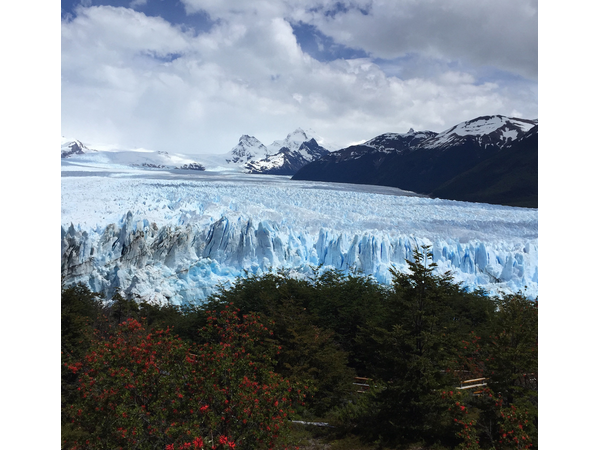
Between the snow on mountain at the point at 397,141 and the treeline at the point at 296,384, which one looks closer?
the treeline at the point at 296,384

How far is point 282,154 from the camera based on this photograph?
142 feet

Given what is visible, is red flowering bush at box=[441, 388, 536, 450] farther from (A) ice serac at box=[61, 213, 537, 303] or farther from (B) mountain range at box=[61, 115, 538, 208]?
(B) mountain range at box=[61, 115, 538, 208]

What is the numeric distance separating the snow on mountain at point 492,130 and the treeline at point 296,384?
65.5ft

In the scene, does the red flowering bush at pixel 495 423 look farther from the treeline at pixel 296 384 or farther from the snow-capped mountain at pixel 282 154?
the snow-capped mountain at pixel 282 154

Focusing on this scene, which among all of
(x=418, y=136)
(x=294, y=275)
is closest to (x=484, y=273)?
(x=294, y=275)

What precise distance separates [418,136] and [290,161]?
1300cm

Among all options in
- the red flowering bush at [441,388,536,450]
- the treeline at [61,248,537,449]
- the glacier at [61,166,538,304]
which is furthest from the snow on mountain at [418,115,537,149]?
the red flowering bush at [441,388,536,450]

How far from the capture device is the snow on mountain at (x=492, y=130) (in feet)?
92.5

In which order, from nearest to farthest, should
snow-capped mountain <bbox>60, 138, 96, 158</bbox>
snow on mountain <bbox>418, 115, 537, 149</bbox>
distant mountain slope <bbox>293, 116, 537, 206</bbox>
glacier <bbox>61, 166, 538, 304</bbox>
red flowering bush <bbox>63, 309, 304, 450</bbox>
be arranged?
red flowering bush <bbox>63, 309, 304, 450</bbox>
glacier <bbox>61, 166, 538, 304</bbox>
snow on mountain <bbox>418, 115, 537, 149</bbox>
distant mountain slope <bbox>293, 116, 537, 206</bbox>
snow-capped mountain <bbox>60, 138, 96, 158</bbox>

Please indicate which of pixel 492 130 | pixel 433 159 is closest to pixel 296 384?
pixel 492 130

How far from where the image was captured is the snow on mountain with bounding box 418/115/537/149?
92.5 ft

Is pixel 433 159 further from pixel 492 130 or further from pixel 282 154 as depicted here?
pixel 282 154

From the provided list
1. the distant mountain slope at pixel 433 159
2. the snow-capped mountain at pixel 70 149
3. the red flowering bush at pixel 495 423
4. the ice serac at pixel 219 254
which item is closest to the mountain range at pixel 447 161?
the distant mountain slope at pixel 433 159

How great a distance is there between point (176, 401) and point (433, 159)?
2944 cm
